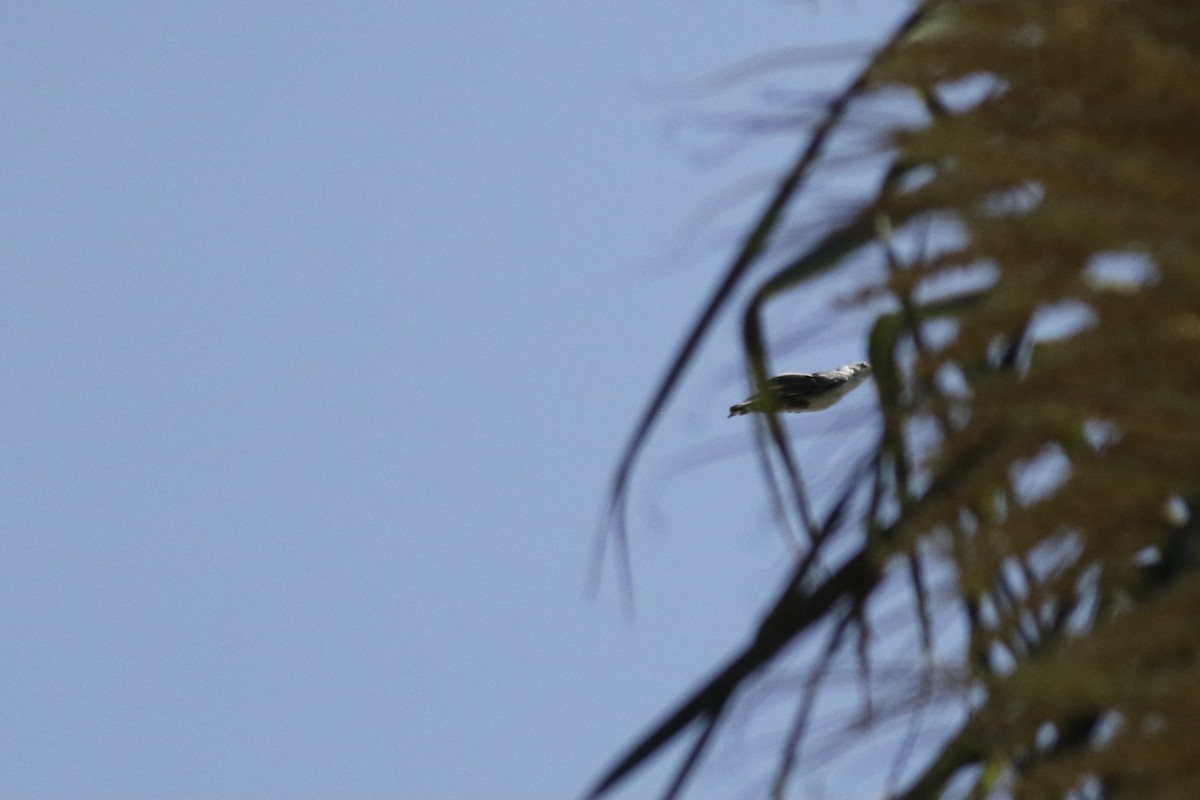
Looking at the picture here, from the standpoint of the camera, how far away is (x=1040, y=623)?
1.80 metres

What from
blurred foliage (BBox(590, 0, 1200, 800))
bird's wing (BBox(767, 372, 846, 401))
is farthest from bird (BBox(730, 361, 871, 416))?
blurred foliage (BBox(590, 0, 1200, 800))

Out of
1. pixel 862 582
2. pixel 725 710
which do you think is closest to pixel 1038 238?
pixel 862 582

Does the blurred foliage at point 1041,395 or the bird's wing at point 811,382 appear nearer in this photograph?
the blurred foliage at point 1041,395

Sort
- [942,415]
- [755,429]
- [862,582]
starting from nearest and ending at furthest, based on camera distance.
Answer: [942,415]
[862,582]
[755,429]

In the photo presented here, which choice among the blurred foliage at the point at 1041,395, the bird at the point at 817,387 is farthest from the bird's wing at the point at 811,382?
the blurred foliage at the point at 1041,395

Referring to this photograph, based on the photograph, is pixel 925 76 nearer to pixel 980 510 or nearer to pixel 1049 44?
pixel 1049 44

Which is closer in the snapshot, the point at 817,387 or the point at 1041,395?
the point at 1041,395

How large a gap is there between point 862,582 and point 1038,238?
396mm

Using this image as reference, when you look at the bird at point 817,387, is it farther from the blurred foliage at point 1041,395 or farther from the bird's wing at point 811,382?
the blurred foliage at point 1041,395

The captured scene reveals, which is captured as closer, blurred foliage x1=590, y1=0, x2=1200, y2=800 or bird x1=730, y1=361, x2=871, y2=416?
blurred foliage x1=590, y1=0, x2=1200, y2=800

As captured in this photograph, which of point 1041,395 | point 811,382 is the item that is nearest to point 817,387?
point 811,382

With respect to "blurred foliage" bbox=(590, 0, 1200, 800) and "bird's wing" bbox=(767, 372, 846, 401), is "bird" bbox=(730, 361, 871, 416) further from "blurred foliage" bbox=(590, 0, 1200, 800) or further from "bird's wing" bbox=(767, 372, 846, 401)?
"blurred foliage" bbox=(590, 0, 1200, 800)

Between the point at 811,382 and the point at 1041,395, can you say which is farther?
the point at 811,382

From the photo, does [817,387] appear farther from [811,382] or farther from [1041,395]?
[1041,395]
